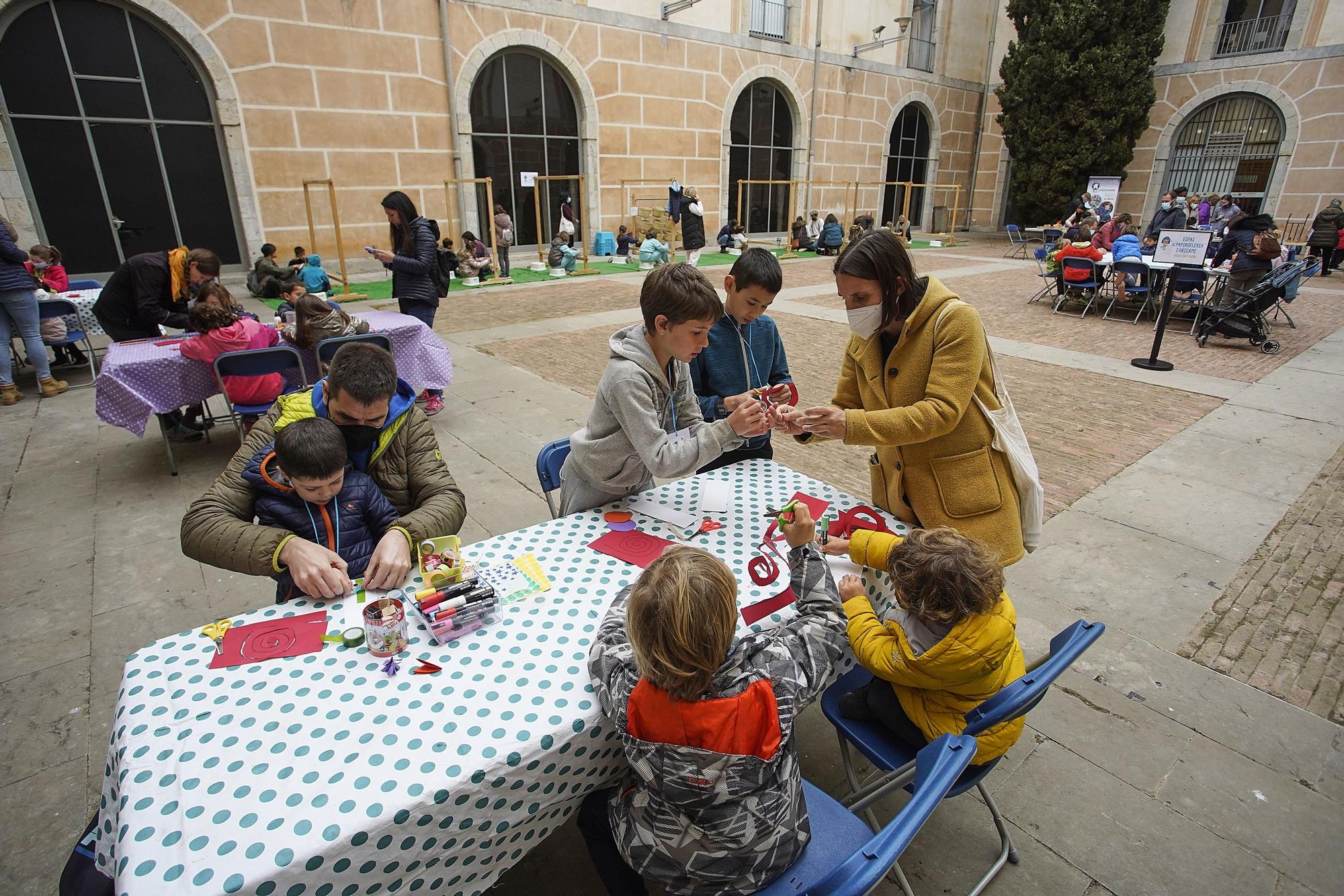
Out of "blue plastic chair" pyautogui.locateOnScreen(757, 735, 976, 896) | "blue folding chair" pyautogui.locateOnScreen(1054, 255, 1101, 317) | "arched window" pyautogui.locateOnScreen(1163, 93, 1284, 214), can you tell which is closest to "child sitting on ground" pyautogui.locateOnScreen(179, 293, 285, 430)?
"blue plastic chair" pyautogui.locateOnScreen(757, 735, 976, 896)

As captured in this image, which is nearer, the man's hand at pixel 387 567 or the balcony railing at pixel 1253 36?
the man's hand at pixel 387 567

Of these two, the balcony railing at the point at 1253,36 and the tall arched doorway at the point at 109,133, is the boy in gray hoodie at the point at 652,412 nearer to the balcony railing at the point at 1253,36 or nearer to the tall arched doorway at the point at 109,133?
the tall arched doorway at the point at 109,133

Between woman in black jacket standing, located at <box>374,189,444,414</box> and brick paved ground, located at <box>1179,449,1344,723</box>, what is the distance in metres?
5.73

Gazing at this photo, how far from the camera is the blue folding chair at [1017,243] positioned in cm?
1894

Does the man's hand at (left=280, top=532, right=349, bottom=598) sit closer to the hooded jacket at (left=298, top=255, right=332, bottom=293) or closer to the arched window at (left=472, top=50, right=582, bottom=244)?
the hooded jacket at (left=298, top=255, right=332, bottom=293)

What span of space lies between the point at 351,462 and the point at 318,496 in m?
0.28

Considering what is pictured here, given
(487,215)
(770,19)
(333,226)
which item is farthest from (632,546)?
(770,19)

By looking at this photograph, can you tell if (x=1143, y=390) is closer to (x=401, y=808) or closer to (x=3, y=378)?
(x=401, y=808)

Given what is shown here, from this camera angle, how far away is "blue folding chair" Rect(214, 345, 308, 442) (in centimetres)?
470

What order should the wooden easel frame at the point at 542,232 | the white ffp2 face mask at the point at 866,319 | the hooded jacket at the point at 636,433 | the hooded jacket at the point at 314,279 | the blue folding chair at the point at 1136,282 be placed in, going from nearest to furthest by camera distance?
the hooded jacket at the point at 636,433 < the white ffp2 face mask at the point at 866,319 < the hooded jacket at the point at 314,279 < the blue folding chair at the point at 1136,282 < the wooden easel frame at the point at 542,232

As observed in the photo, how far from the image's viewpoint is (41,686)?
288 centimetres

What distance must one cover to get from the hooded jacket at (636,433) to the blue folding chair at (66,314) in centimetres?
696

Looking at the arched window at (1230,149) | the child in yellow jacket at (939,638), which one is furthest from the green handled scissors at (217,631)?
the arched window at (1230,149)

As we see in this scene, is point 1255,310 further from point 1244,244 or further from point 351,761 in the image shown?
point 351,761
